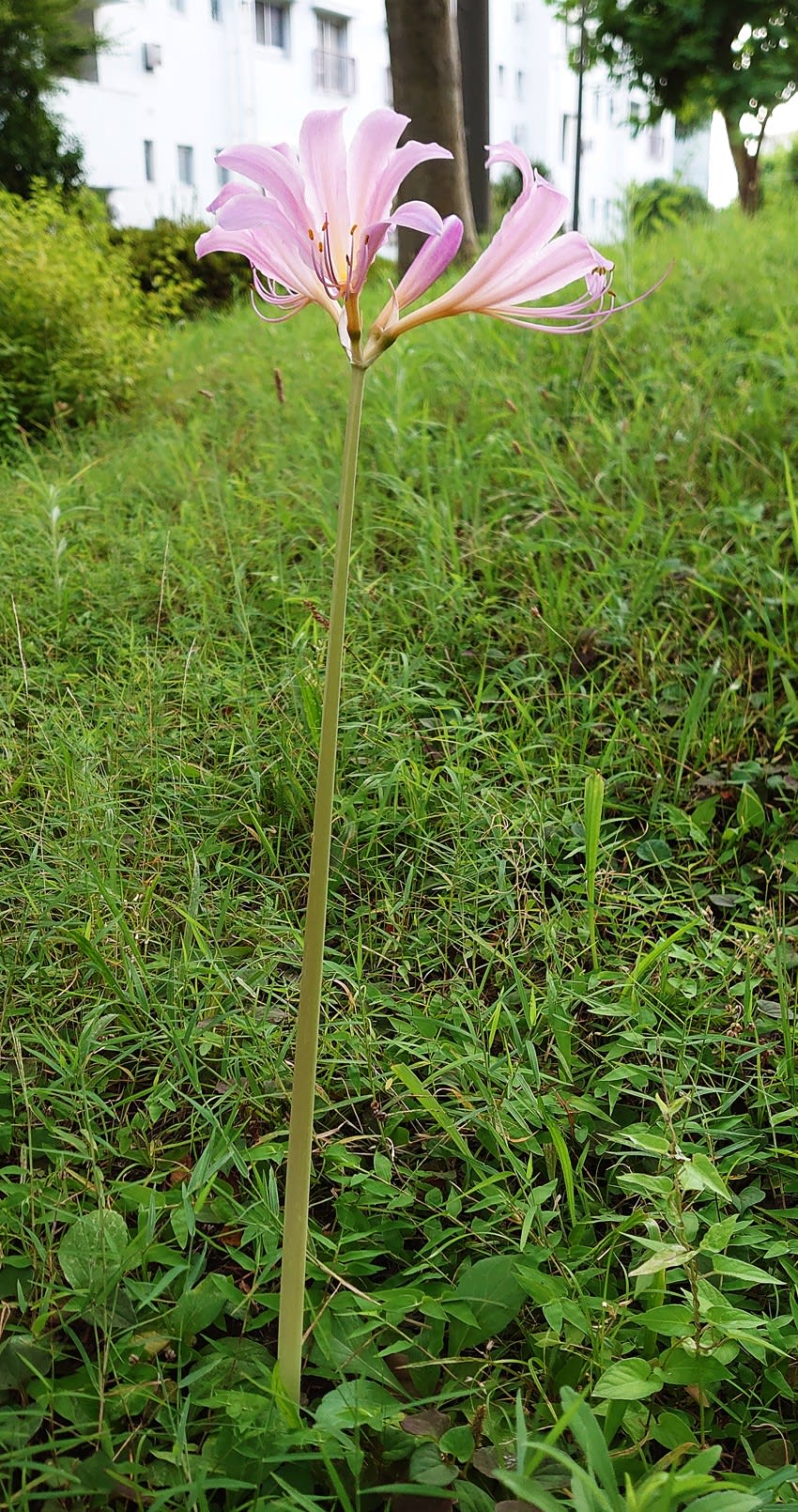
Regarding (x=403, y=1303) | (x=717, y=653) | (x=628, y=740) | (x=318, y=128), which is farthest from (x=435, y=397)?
(x=403, y=1303)

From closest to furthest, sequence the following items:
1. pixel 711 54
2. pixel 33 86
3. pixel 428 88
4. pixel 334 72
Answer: pixel 428 88, pixel 711 54, pixel 33 86, pixel 334 72

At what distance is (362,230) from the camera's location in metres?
1.09

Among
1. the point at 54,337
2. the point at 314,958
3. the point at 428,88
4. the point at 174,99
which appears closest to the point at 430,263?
the point at 314,958

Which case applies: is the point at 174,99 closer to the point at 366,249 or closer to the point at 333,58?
the point at 333,58

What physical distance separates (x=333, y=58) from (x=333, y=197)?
2967cm

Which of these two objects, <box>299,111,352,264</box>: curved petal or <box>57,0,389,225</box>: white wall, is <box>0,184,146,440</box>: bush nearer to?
<box>299,111,352,264</box>: curved petal

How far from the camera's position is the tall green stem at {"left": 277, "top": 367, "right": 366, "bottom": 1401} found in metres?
1.12

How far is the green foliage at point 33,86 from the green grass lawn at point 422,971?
14321 mm

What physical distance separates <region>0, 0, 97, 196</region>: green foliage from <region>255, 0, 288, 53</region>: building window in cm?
905

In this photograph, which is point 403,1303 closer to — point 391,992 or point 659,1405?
point 659,1405

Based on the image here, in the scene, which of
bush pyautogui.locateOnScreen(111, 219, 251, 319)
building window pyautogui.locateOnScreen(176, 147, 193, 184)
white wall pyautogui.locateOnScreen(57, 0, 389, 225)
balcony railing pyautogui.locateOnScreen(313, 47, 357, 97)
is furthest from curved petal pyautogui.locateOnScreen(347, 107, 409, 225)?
balcony railing pyautogui.locateOnScreen(313, 47, 357, 97)

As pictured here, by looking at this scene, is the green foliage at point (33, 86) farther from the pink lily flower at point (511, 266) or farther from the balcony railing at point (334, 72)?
the pink lily flower at point (511, 266)

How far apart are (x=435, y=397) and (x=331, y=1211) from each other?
288 cm

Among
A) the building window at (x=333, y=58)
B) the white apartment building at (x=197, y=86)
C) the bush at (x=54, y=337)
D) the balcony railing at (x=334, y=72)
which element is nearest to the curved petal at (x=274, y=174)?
the bush at (x=54, y=337)
